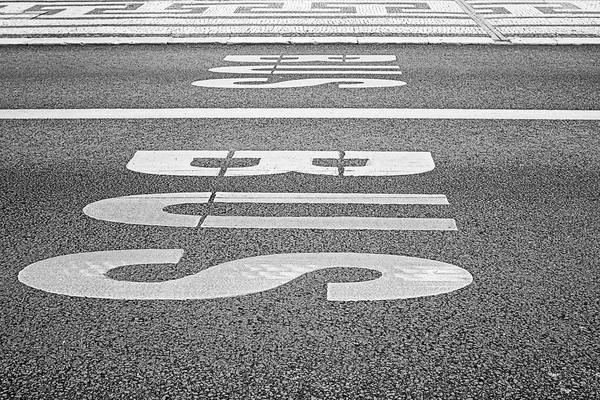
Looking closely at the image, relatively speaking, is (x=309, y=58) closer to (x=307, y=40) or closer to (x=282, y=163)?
(x=307, y=40)

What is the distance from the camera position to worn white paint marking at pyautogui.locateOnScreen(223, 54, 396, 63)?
978 cm

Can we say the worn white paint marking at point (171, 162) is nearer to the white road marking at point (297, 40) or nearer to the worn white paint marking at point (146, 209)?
the worn white paint marking at point (146, 209)

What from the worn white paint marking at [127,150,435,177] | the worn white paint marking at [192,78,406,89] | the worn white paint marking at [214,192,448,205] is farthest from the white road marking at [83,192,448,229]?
the worn white paint marking at [192,78,406,89]

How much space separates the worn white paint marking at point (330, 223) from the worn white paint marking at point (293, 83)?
357cm

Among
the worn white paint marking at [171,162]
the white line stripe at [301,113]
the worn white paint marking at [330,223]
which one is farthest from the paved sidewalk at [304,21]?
the worn white paint marking at [330,223]

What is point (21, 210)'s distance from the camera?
5.33 meters

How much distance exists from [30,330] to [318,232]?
1769 millimetres

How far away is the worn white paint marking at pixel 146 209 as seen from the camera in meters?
5.15

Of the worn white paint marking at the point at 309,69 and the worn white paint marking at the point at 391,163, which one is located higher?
the worn white paint marking at the point at 309,69

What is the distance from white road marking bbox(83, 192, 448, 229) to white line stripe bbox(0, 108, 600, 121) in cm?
200

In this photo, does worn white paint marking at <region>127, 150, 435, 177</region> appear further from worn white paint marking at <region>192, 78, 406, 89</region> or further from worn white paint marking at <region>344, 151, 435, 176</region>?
worn white paint marking at <region>192, 78, 406, 89</region>

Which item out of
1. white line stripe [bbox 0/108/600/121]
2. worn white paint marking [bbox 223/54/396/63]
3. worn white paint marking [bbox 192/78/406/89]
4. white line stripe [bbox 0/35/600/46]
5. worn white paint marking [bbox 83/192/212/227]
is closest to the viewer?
worn white paint marking [bbox 83/192/212/227]

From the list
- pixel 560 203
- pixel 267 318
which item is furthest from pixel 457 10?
pixel 267 318

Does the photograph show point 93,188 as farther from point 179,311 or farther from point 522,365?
point 522,365
